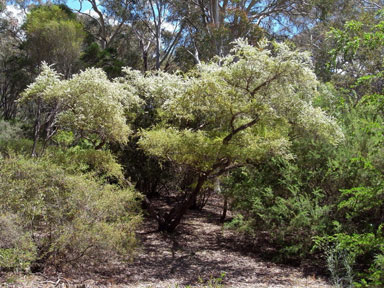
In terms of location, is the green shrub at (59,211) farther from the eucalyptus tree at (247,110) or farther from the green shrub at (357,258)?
the green shrub at (357,258)

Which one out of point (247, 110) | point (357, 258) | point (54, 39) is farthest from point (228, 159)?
point (54, 39)

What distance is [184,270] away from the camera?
250 inches

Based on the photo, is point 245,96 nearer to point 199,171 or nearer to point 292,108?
point 292,108

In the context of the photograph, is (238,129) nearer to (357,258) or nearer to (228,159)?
(228,159)

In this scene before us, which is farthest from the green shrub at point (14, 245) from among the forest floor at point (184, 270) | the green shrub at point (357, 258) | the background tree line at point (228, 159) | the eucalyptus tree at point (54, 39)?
the eucalyptus tree at point (54, 39)

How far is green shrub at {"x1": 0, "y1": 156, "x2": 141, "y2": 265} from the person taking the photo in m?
5.09

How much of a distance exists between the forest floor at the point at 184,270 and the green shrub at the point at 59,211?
35 centimetres

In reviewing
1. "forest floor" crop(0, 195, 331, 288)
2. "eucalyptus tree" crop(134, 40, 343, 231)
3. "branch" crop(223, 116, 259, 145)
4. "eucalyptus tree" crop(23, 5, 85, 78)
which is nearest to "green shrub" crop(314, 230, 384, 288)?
"forest floor" crop(0, 195, 331, 288)

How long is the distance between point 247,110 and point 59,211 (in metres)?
3.33

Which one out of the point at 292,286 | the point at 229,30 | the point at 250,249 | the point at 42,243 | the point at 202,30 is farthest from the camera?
the point at 202,30

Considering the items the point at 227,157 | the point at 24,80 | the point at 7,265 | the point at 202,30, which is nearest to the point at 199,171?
the point at 227,157

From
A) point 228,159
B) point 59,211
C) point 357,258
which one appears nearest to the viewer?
point 59,211

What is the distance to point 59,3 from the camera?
70.4 feet

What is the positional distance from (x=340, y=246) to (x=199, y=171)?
10.5 feet
